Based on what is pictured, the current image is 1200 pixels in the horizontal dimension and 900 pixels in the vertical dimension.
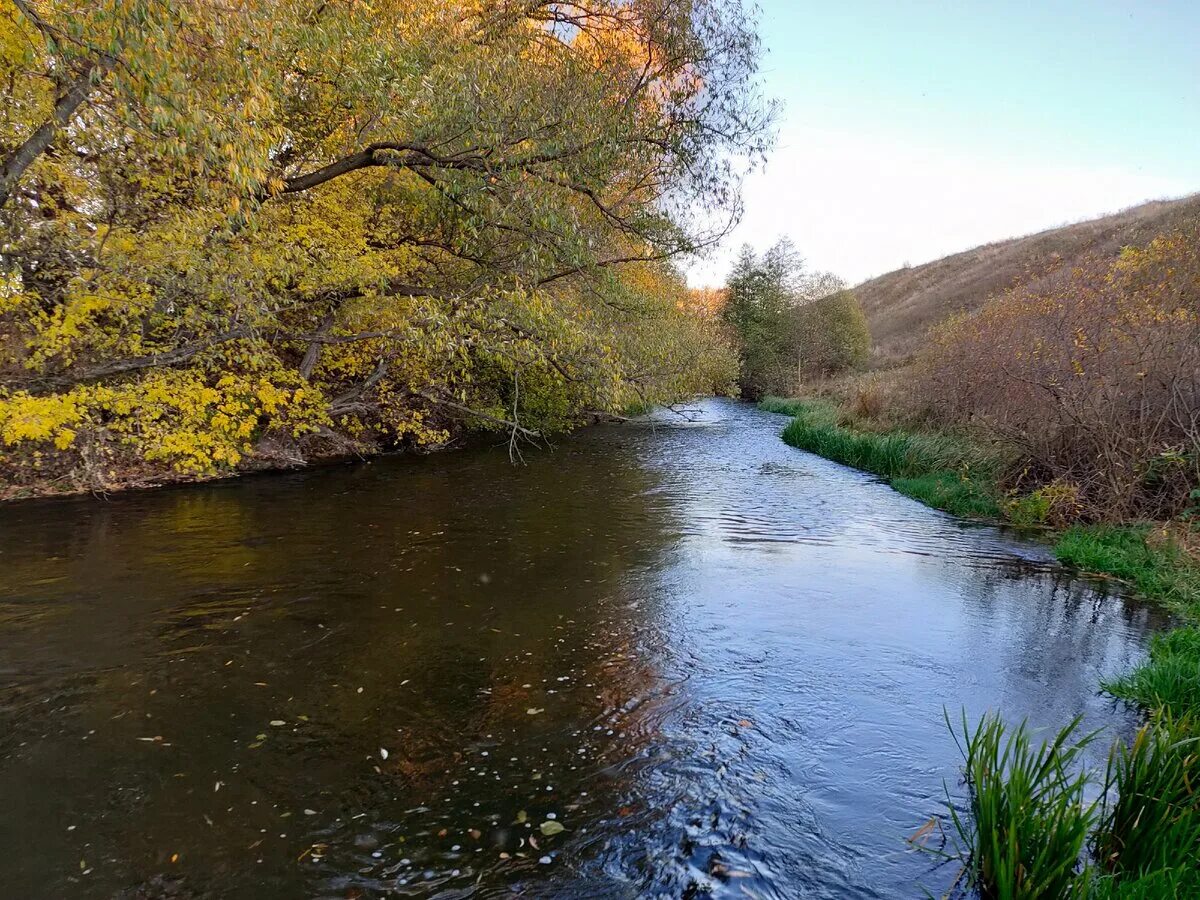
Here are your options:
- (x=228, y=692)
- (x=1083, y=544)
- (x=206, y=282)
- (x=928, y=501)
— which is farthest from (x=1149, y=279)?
(x=206, y=282)

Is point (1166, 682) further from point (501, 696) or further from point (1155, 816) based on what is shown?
point (501, 696)

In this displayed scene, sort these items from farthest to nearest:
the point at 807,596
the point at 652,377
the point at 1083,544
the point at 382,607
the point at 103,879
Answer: the point at 652,377
the point at 1083,544
the point at 807,596
the point at 382,607
the point at 103,879

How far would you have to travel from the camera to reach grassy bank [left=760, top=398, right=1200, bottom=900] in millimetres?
3217

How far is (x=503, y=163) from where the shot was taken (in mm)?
10781

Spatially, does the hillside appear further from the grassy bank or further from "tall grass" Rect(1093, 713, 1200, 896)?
"tall grass" Rect(1093, 713, 1200, 896)

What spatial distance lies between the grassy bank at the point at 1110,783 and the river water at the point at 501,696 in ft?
1.28

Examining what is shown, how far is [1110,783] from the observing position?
137 inches

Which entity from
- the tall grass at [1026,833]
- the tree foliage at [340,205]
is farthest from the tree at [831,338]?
the tall grass at [1026,833]

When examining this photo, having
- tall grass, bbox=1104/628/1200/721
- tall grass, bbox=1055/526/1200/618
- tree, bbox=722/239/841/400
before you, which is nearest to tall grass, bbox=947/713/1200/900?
tall grass, bbox=1104/628/1200/721

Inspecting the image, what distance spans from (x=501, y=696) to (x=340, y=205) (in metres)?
13.4

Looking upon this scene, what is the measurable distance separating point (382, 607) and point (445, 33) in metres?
10.5

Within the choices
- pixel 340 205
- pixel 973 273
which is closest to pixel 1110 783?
pixel 340 205

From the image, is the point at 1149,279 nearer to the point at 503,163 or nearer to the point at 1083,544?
the point at 1083,544

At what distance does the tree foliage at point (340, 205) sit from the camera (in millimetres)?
10180
